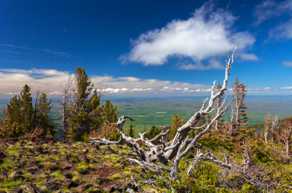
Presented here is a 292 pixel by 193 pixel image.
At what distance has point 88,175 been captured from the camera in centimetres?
568

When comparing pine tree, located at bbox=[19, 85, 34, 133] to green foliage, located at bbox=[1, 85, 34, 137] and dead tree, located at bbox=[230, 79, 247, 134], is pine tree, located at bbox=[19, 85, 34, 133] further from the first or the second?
dead tree, located at bbox=[230, 79, 247, 134]

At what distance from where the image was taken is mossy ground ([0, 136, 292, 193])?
15.6 ft

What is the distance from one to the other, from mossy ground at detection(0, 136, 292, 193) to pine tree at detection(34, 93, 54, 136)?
31.3 m

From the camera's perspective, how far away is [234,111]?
51.8 m

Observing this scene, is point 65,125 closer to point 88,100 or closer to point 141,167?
point 88,100

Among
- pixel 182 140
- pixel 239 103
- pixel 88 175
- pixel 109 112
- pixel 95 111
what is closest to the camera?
pixel 88 175

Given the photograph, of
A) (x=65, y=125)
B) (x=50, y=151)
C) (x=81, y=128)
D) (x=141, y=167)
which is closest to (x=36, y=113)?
(x=65, y=125)

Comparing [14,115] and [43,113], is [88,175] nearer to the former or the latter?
[14,115]

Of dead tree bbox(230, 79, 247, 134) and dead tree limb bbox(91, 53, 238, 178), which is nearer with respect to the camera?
dead tree limb bbox(91, 53, 238, 178)

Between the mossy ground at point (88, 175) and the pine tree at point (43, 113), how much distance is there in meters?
31.3

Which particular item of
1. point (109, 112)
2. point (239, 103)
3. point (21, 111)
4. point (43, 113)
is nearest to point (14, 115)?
point (21, 111)

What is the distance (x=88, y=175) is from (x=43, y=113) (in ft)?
120

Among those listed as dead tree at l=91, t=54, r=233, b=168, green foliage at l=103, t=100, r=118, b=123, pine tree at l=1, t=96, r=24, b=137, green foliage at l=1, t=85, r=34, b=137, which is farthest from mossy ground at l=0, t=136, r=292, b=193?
green foliage at l=1, t=85, r=34, b=137

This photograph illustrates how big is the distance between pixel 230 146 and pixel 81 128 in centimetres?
2087
